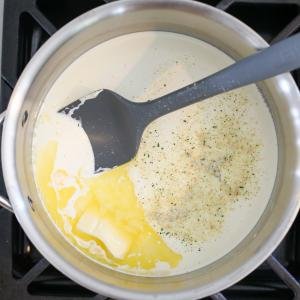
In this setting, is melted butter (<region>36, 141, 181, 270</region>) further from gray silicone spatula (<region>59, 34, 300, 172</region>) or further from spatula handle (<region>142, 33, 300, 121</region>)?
spatula handle (<region>142, 33, 300, 121</region>)

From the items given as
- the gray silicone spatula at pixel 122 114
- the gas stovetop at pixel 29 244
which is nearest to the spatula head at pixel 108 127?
the gray silicone spatula at pixel 122 114

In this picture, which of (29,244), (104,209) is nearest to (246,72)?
(104,209)

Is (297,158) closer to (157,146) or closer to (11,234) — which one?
(157,146)

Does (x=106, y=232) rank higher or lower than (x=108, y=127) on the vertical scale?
lower

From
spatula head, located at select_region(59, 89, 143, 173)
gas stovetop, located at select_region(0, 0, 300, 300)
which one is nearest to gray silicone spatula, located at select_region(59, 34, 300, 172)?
spatula head, located at select_region(59, 89, 143, 173)

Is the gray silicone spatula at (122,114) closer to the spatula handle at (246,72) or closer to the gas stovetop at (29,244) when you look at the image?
the spatula handle at (246,72)

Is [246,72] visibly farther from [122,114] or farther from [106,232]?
[106,232]
